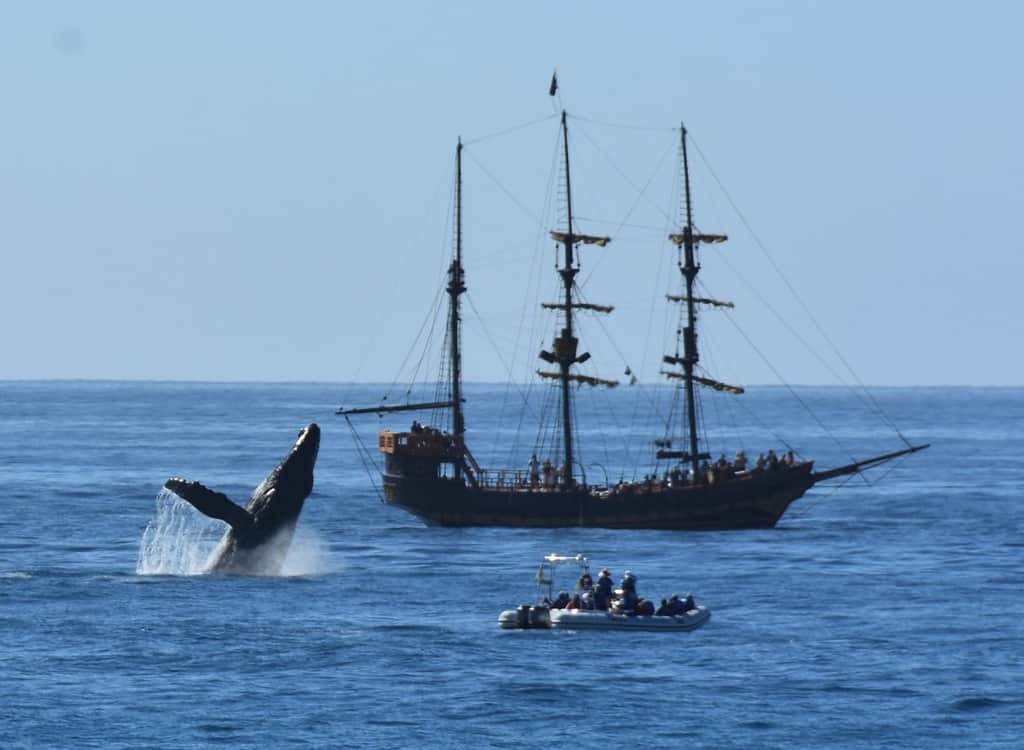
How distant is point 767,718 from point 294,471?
82.3 ft

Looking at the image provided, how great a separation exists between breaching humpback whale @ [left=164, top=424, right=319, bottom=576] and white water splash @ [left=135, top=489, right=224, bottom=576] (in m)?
2.92

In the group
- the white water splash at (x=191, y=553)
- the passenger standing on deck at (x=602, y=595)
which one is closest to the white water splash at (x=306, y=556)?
the white water splash at (x=191, y=553)

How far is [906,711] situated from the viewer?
62125 mm

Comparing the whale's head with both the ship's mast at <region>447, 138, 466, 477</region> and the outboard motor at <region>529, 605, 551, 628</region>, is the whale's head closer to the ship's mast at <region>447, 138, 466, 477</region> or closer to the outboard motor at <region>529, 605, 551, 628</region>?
the outboard motor at <region>529, 605, 551, 628</region>

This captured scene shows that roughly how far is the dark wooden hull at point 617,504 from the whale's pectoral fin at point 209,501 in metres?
32.8

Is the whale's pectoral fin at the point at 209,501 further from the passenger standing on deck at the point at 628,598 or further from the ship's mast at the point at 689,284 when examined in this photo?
the ship's mast at the point at 689,284

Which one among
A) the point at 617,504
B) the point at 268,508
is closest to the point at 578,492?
the point at 617,504

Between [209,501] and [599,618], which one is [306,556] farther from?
[599,618]

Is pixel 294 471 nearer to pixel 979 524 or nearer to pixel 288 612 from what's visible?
pixel 288 612

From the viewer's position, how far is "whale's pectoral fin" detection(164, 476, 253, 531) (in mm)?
75000

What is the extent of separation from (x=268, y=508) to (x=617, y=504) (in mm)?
35154

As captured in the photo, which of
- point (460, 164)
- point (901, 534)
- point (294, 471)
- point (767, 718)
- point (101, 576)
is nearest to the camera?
point (767, 718)

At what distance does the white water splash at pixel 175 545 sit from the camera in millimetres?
91875

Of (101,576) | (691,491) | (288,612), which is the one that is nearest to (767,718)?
(288,612)
